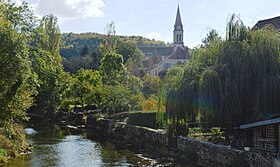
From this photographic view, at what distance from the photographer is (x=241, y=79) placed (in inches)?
806

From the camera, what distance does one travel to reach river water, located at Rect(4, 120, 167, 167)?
880 inches

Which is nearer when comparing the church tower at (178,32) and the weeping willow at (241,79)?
the weeping willow at (241,79)

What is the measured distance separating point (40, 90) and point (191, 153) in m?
32.5

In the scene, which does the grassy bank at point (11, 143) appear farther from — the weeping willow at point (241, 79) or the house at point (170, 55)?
the house at point (170, 55)

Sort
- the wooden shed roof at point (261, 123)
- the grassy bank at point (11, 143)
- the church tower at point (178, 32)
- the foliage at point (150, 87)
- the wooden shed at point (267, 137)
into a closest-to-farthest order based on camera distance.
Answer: the wooden shed roof at point (261, 123), the wooden shed at point (267, 137), the grassy bank at point (11, 143), the foliage at point (150, 87), the church tower at point (178, 32)

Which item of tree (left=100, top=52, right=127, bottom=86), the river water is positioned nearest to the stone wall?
the river water

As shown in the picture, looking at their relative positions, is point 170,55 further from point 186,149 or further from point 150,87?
point 186,149

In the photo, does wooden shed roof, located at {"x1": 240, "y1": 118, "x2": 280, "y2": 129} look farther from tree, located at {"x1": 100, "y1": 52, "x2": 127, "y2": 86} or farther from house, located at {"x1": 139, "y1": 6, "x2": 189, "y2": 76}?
house, located at {"x1": 139, "y1": 6, "x2": 189, "y2": 76}

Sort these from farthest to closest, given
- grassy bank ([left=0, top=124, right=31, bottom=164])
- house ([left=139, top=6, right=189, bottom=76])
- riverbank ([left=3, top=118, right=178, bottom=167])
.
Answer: house ([left=139, top=6, right=189, bottom=76]) → riverbank ([left=3, top=118, right=178, bottom=167]) → grassy bank ([left=0, top=124, right=31, bottom=164])

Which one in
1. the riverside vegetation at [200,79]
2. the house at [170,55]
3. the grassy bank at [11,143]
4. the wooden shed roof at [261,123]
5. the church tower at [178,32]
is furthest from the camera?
the church tower at [178,32]

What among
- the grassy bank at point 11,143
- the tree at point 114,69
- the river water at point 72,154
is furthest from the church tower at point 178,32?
the grassy bank at point 11,143

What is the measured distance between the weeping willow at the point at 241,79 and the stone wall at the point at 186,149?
171cm

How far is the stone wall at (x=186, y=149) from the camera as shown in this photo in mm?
18047

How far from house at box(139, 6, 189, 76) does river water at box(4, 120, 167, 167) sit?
30.0 meters
